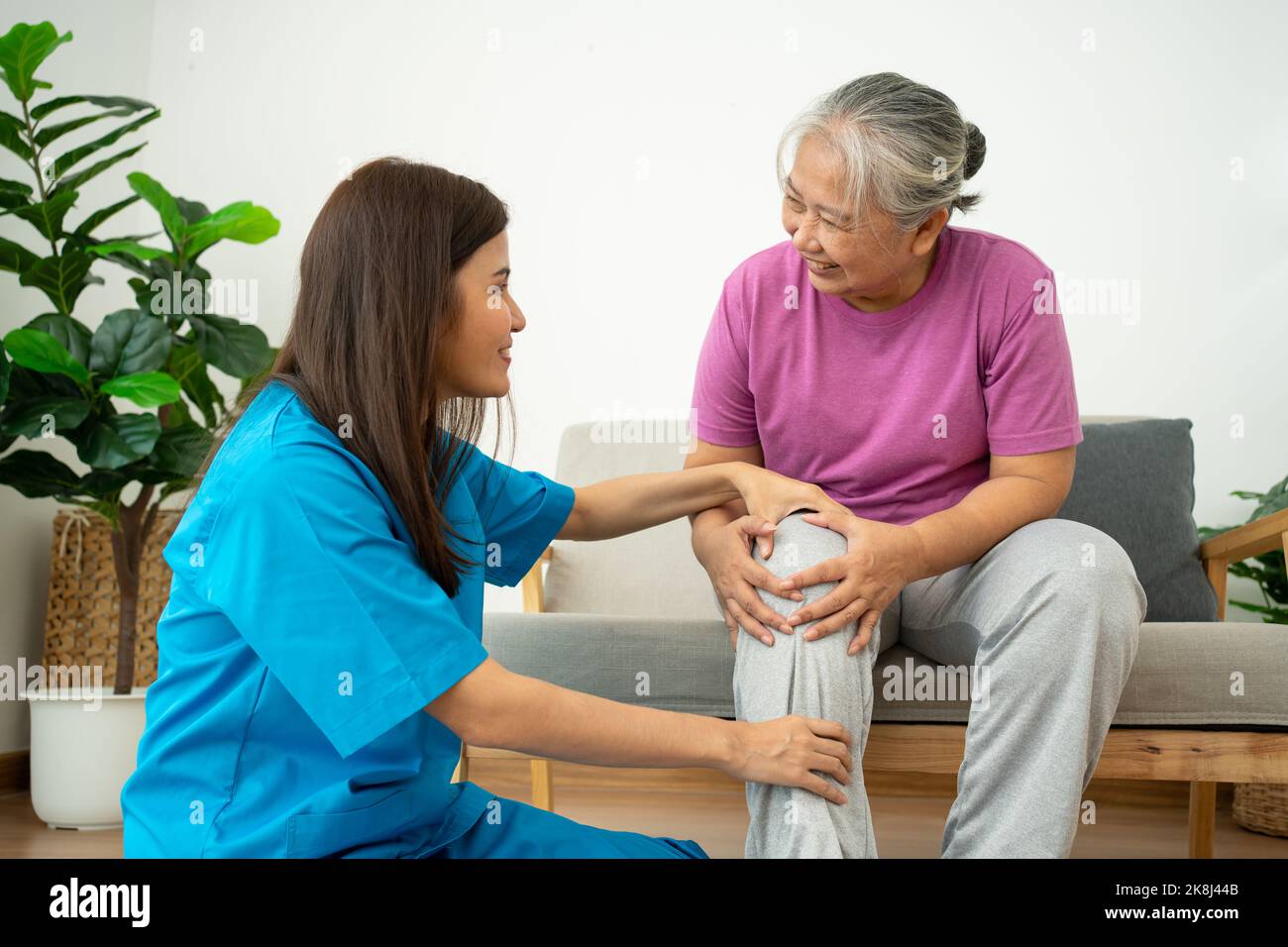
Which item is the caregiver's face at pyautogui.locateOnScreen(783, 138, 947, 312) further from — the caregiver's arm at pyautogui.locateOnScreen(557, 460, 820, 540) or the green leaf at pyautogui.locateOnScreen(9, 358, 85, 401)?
the green leaf at pyautogui.locateOnScreen(9, 358, 85, 401)

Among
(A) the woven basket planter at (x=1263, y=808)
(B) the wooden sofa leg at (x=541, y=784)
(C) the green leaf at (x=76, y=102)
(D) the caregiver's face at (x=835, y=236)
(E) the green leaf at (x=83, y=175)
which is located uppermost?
(C) the green leaf at (x=76, y=102)

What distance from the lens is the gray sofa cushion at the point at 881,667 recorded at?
144cm

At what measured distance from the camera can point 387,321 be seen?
3.45 feet

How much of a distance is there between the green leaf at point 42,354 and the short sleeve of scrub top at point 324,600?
1561 millimetres

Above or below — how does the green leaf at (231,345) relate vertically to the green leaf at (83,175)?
below

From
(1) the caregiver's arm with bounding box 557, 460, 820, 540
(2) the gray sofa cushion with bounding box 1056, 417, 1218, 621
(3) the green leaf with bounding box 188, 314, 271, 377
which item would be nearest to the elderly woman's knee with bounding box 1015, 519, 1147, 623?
(1) the caregiver's arm with bounding box 557, 460, 820, 540

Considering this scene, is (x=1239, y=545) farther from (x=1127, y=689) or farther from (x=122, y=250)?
(x=122, y=250)

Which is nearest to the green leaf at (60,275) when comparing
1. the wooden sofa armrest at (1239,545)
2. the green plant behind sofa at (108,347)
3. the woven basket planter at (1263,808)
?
the green plant behind sofa at (108,347)

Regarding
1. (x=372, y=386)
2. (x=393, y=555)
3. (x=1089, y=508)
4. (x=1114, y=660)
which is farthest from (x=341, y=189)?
(x=1089, y=508)

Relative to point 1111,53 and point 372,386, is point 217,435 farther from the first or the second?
point 1111,53

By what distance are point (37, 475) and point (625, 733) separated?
185 centimetres

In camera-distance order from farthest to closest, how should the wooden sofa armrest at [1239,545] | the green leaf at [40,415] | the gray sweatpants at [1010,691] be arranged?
the green leaf at [40,415] → the wooden sofa armrest at [1239,545] → the gray sweatpants at [1010,691]

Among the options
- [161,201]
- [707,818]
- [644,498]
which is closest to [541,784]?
[707,818]

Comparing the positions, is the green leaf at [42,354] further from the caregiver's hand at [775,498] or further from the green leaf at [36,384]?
the caregiver's hand at [775,498]
